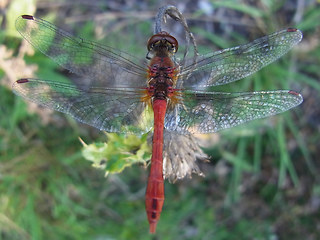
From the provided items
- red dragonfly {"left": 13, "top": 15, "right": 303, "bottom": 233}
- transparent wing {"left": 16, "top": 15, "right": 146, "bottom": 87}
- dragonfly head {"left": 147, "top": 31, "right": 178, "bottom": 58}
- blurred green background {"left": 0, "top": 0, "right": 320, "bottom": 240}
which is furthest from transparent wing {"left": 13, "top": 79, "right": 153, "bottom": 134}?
blurred green background {"left": 0, "top": 0, "right": 320, "bottom": 240}

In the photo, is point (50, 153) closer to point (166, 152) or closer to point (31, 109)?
point (31, 109)

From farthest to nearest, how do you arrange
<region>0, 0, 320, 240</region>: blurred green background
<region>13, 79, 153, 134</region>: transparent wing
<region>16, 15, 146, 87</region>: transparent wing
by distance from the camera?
1. <region>0, 0, 320, 240</region>: blurred green background
2. <region>16, 15, 146, 87</region>: transparent wing
3. <region>13, 79, 153, 134</region>: transparent wing

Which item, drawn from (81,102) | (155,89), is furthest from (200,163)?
(81,102)

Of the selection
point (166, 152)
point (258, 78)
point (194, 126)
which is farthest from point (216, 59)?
point (258, 78)

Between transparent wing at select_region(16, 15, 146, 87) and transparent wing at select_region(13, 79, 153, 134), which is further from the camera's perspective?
transparent wing at select_region(16, 15, 146, 87)

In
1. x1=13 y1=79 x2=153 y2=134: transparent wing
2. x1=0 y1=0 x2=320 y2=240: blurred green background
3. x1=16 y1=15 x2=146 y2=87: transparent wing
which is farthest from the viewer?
x1=0 y1=0 x2=320 y2=240: blurred green background

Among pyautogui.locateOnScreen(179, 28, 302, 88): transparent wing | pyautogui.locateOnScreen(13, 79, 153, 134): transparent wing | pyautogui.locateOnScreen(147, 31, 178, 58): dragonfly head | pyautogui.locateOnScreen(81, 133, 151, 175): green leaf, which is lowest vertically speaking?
pyautogui.locateOnScreen(81, 133, 151, 175): green leaf

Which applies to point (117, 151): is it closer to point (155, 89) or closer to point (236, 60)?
point (155, 89)

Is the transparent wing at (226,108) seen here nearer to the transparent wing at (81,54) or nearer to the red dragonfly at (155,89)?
the red dragonfly at (155,89)

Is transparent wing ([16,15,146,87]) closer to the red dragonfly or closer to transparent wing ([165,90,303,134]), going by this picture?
the red dragonfly
